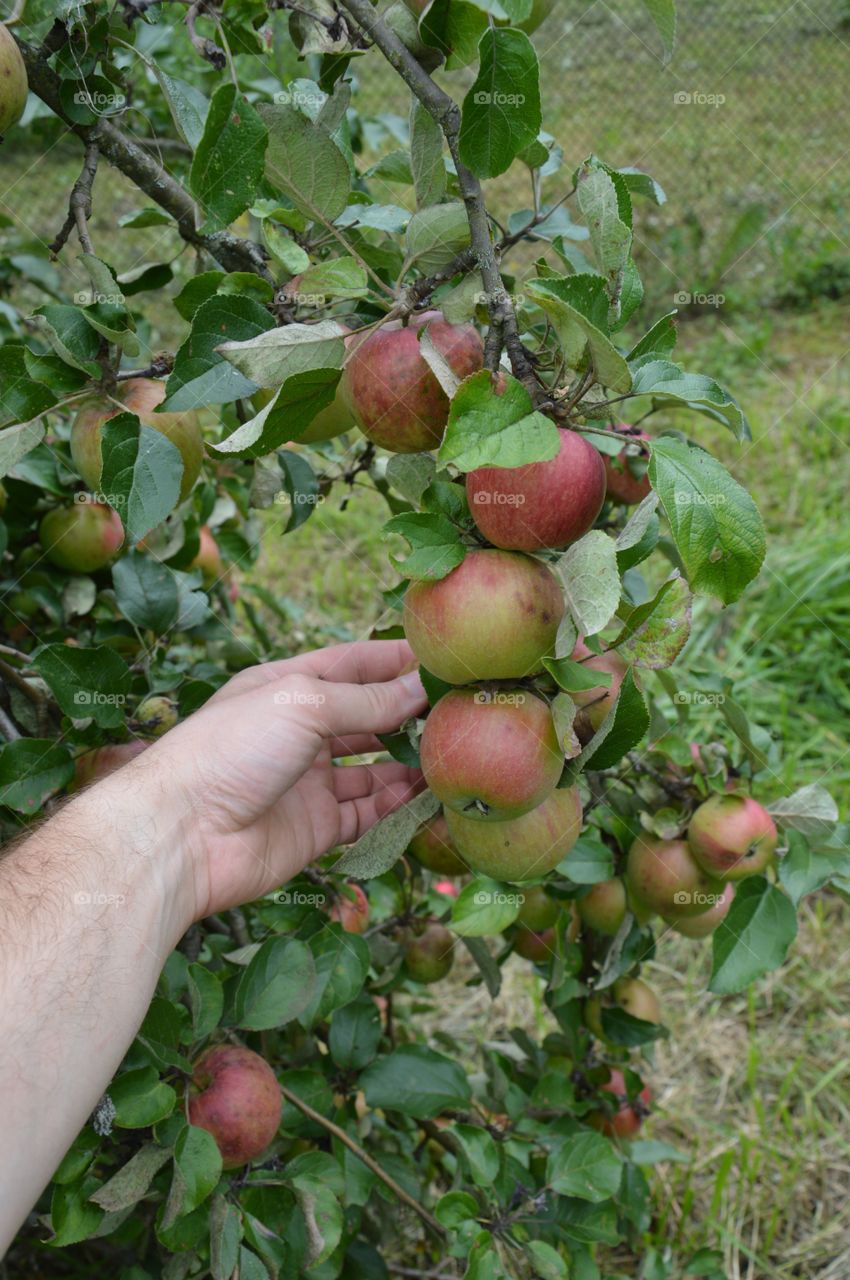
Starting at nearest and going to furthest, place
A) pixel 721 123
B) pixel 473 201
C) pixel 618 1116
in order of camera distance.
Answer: pixel 473 201
pixel 618 1116
pixel 721 123

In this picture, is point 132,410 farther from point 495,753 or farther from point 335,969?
point 335,969

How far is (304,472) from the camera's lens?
1.09 m

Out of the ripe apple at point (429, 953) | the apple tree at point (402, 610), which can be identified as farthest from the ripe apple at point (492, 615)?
the ripe apple at point (429, 953)

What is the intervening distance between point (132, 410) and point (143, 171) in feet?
0.72

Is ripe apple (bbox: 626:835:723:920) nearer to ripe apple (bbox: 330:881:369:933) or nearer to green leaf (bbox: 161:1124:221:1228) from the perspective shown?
ripe apple (bbox: 330:881:369:933)

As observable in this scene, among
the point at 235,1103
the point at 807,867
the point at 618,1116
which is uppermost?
the point at 807,867

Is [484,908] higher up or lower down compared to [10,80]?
lower down

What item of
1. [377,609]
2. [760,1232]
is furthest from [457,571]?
[377,609]

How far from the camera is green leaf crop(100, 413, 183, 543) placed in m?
0.81

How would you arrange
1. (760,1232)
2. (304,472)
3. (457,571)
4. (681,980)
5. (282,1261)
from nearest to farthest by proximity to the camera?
(457,571) < (282,1261) < (304,472) < (760,1232) < (681,980)

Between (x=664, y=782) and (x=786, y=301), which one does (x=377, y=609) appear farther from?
(x=786, y=301)

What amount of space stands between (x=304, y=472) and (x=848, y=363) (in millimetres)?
3481

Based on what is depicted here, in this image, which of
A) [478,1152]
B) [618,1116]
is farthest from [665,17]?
[618,1116]

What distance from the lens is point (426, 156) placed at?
76cm
